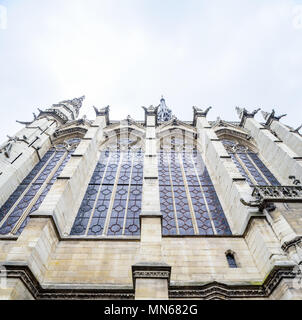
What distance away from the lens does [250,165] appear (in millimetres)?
12344

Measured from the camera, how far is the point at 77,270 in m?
6.48

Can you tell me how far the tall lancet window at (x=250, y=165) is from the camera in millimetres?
10925

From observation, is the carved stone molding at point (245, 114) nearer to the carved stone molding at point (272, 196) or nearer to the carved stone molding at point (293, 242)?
the carved stone molding at point (272, 196)

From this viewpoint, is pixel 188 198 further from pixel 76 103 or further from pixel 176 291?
pixel 76 103

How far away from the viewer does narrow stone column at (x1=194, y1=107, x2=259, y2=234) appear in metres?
7.81

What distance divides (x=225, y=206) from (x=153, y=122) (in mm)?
6857

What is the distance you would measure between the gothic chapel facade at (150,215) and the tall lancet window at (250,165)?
6 centimetres

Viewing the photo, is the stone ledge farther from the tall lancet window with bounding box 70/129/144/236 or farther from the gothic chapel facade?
the tall lancet window with bounding box 70/129/144/236

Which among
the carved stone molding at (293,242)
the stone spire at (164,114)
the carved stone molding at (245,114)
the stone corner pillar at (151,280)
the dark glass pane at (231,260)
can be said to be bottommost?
the stone corner pillar at (151,280)

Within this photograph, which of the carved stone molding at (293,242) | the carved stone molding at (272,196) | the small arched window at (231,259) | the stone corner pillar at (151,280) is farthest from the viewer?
the carved stone molding at (272,196)

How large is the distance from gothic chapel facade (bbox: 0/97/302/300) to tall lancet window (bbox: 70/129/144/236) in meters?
0.05

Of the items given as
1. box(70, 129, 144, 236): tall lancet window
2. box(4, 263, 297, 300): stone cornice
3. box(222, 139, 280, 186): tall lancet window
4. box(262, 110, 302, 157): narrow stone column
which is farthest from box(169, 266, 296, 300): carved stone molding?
box(262, 110, 302, 157): narrow stone column

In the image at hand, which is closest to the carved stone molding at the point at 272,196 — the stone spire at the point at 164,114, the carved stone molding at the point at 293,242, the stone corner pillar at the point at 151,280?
the carved stone molding at the point at 293,242

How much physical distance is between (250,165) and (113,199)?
23.6 ft
